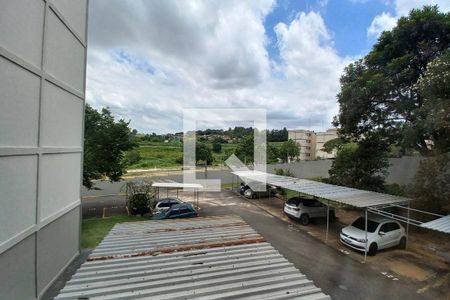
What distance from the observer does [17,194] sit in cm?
572

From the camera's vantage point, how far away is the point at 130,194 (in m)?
17.8

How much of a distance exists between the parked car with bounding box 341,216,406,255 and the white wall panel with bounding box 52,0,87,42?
12772mm

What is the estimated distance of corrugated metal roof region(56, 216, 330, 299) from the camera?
3830 mm

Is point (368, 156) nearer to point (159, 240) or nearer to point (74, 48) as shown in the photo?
point (159, 240)

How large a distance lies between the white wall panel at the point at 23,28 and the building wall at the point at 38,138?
0.02 metres

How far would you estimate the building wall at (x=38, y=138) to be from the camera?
5312 millimetres

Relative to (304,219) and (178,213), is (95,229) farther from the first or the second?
(304,219)

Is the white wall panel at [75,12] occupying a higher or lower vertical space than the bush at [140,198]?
higher

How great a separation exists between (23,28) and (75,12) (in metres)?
3.66

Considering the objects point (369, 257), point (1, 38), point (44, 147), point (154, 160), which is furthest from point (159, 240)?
point (154, 160)

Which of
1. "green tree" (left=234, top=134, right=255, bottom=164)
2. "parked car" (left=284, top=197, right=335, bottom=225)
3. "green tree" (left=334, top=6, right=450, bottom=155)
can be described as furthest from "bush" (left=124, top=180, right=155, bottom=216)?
"green tree" (left=234, top=134, right=255, bottom=164)

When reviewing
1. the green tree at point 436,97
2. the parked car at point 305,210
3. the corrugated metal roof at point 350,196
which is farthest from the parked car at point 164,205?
the green tree at point 436,97

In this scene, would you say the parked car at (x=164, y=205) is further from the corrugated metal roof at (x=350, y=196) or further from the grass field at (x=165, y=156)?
the grass field at (x=165, y=156)

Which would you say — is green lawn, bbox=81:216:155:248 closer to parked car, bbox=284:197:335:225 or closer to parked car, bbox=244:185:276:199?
parked car, bbox=284:197:335:225
